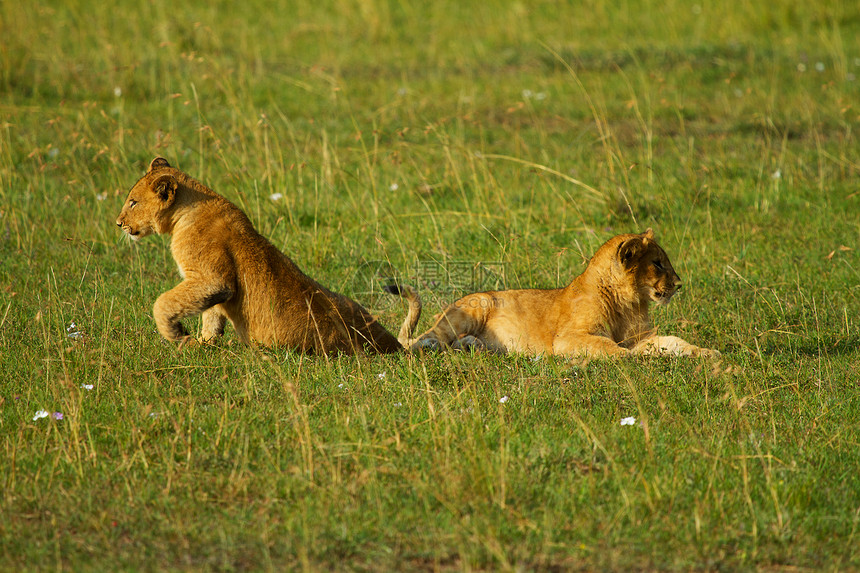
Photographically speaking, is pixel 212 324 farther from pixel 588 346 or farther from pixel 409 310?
pixel 588 346

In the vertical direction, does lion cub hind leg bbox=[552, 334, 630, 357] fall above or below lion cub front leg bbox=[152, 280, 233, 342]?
below

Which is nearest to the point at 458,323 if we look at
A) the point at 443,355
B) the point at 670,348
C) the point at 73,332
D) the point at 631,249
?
the point at 443,355

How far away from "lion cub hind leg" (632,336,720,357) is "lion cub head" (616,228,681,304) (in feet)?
1.13

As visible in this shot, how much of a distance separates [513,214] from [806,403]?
3.87m

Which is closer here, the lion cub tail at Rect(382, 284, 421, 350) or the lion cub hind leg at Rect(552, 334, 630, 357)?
the lion cub hind leg at Rect(552, 334, 630, 357)

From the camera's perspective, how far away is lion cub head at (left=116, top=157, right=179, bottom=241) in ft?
20.6

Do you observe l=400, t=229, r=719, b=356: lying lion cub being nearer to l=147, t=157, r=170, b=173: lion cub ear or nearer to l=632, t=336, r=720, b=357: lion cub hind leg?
l=632, t=336, r=720, b=357: lion cub hind leg

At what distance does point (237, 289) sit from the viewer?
6.01m

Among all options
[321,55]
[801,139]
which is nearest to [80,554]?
[801,139]

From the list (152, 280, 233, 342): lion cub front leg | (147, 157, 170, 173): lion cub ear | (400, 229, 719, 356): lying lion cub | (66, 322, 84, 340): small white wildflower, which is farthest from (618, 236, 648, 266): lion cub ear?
(66, 322, 84, 340): small white wildflower

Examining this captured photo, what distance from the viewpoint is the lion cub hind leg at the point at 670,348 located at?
6.10m

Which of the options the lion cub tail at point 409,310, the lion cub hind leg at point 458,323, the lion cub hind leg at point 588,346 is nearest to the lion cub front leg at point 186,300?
the lion cub tail at point 409,310

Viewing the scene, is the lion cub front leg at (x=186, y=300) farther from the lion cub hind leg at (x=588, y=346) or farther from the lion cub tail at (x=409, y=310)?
the lion cub hind leg at (x=588, y=346)

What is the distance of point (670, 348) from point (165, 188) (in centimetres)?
344
